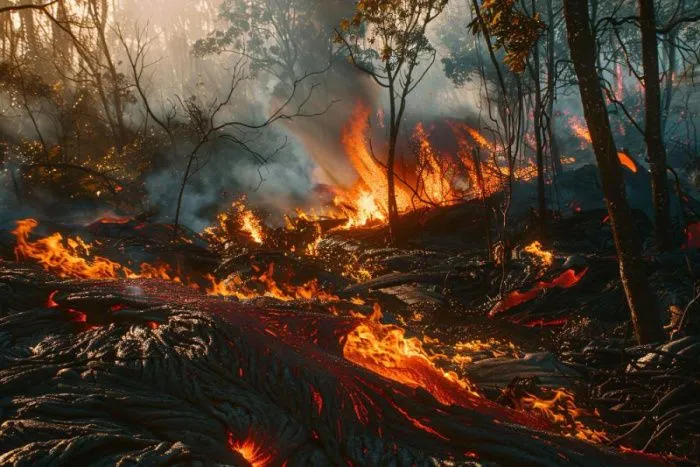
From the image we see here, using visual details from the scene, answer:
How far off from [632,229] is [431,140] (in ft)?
87.4

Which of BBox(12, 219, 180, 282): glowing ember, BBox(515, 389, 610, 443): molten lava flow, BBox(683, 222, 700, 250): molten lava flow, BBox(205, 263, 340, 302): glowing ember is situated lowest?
BBox(515, 389, 610, 443): molten lava flow

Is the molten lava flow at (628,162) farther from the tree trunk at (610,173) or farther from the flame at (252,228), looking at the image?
the flame at (252,228)

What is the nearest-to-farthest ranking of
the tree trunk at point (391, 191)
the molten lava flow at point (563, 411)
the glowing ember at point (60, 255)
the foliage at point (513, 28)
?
the molten lava flow at point (563, 411)
the foliage at point (513, 28)
the glowing ember at point (60, 255)
the tree trunk at point (391, 191)

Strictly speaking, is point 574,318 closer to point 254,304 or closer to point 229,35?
point 254,304

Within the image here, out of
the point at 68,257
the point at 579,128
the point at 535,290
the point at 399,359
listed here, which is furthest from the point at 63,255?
the point at 579,128

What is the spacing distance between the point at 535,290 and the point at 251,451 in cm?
610

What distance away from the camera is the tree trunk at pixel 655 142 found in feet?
27.0

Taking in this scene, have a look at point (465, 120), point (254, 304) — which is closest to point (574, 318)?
point (254, 304)

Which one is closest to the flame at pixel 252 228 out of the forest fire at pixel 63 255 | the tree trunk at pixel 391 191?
the tree trunk at pixel 391 191

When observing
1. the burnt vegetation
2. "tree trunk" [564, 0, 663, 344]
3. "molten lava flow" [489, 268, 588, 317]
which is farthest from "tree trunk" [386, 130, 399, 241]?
"tree trunk" [564, 0, 663, 344]

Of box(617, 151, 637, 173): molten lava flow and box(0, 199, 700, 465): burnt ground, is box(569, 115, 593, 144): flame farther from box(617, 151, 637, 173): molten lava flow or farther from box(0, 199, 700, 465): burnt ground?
box(0, 199, 700, 465): burnt ground

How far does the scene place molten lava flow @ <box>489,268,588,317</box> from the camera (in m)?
7.46

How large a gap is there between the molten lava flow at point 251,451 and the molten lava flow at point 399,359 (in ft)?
6.06

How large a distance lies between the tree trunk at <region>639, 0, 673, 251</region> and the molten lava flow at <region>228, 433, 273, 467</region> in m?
8.32
